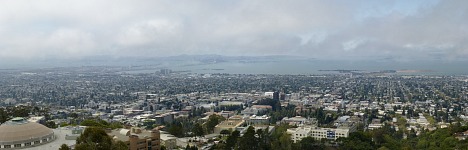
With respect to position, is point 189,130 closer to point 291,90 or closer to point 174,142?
point 174,142

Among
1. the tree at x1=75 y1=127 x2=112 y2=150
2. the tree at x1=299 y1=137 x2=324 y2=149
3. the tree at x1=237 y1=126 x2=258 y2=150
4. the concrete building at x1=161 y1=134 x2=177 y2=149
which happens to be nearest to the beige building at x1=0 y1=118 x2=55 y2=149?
the tree at x1=75 y1=127 x2=112 y2=150

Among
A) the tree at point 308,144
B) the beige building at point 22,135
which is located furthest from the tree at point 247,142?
the beige building at point 22,135

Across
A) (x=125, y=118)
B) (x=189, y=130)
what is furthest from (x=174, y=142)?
(x=125, y=118)

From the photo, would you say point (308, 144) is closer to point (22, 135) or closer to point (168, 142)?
point (168, 142)

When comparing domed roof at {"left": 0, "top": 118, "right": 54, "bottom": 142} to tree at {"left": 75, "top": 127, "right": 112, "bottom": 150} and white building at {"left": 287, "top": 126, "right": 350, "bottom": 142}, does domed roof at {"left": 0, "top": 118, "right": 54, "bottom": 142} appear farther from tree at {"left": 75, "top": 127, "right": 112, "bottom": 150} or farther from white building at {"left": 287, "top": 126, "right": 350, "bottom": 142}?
white building at {"left": 287, "top": 126, "right": 350, "bottom": 142}

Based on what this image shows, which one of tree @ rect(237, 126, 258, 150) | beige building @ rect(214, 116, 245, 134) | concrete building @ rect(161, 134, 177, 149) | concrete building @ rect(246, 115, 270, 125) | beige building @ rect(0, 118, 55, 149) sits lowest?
concrete building @ rect(246, 115, 270, 125)

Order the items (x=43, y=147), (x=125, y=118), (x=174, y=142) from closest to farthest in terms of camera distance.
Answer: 1. (x=43, y=147)
2. (x=174, y=142)
3. (x=125, y=118)

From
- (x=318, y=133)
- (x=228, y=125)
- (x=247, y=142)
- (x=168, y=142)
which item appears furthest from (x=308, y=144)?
(x=228, y=125)
